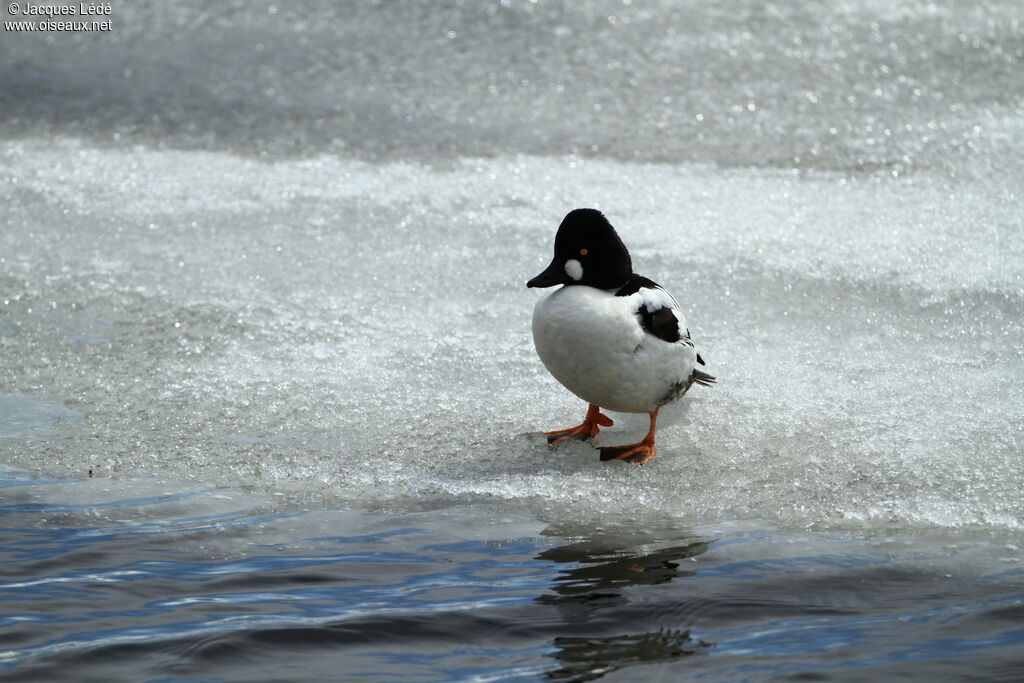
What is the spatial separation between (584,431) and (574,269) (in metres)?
0.65

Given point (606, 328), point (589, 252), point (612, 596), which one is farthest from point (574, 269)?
point (612, 596)

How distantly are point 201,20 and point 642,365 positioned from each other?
6094mm

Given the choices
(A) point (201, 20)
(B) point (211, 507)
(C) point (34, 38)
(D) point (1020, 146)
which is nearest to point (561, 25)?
(A) point (201, 20)

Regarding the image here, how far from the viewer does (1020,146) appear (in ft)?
22.7

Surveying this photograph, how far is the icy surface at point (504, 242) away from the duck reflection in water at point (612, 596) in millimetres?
245

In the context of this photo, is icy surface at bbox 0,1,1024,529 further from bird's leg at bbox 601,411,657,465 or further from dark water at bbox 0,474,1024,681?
dark water at bbox 0,474,1024,681

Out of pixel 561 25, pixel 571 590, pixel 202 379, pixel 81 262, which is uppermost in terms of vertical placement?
pixel 561 25

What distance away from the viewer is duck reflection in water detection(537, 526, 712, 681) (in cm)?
291

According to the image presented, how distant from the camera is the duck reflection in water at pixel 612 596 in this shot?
9.56 feet

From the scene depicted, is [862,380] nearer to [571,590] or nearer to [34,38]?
[571,590]

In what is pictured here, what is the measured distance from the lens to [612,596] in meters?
3.17

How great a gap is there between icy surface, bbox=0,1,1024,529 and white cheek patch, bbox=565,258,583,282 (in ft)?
2.18

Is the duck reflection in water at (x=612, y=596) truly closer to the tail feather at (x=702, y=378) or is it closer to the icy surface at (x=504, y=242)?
the icy surface at (x=504, y=242)

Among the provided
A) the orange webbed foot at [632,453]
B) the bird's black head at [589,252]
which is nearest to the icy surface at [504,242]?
the orange webbed foot at [632,453]
